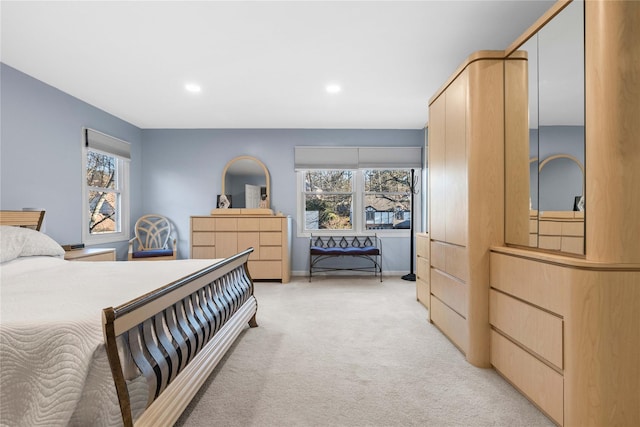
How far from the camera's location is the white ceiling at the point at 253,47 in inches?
94.3

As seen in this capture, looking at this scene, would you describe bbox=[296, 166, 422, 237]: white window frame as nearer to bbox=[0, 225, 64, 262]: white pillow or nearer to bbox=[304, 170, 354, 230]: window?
bbox=[304, 170, 354, 230]: window

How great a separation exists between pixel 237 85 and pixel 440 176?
238 cm

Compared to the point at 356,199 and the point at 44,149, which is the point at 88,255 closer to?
the point at 44,149

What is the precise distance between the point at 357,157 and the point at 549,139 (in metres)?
3.86

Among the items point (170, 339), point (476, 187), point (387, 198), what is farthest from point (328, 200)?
point (170, 339)

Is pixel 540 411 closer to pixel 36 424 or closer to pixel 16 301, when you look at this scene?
pixel 36 424

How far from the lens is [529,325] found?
187cm

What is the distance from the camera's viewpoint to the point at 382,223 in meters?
5.88

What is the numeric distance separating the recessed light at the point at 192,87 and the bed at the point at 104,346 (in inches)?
93.4

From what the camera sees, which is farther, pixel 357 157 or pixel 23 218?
pixel 357 157

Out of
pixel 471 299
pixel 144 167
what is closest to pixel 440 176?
pixel 471 299

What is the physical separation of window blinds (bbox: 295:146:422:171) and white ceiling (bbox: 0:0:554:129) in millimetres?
1259

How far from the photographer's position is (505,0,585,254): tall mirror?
5.53ft

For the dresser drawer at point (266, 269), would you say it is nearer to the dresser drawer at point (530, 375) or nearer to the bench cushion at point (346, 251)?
the bench cushion at point (346, 251)
